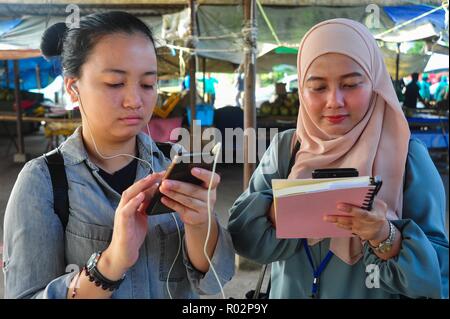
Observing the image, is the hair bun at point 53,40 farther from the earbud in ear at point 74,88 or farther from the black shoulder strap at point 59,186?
the black shoulder strap at point 59,186

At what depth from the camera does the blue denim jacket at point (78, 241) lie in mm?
816

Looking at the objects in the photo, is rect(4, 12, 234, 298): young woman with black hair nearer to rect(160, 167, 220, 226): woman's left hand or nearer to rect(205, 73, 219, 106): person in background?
rect(160, 167, 220, 226): woman's left hand

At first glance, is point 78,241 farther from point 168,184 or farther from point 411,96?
point 411,96

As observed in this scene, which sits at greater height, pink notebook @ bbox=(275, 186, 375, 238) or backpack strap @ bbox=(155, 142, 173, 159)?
backpack strap @ bbox=(155, 142, 173, 159)

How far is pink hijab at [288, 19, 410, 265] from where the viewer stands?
39.6 inches

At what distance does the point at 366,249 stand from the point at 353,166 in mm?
207

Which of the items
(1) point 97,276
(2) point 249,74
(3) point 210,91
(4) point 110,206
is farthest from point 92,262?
(3) point 210,91

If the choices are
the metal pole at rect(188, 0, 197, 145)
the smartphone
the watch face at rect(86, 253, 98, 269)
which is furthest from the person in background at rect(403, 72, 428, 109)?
the watch face at rect(86, 253, 98, 269)

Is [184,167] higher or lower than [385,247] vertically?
higher

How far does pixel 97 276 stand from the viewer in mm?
796

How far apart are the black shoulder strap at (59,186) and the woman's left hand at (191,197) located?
23 centimetres

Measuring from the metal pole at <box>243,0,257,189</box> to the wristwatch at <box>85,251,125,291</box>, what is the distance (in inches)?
67.2

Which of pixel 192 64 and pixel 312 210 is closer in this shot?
pixel 312 210

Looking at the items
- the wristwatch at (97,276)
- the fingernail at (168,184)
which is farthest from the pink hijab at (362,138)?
the wristwatch at (97,276)
